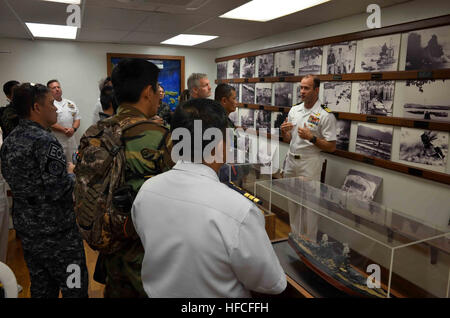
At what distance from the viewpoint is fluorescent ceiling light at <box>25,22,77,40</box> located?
15.1ft

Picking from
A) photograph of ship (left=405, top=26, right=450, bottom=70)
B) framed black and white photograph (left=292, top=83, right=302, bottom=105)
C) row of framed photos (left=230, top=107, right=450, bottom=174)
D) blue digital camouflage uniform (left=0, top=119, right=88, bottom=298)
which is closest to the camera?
blue digital camouflage uniform (left=0, top=119, right=88, bottom=298)

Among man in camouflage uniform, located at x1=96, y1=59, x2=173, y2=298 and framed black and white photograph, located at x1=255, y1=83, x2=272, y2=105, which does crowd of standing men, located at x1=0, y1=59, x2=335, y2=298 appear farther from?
framed black and white photograph, located at x1=255, y1=83, x2=272, y2=105

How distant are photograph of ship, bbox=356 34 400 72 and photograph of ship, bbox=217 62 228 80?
3.51 meters

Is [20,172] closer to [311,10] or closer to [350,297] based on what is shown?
[350,297]

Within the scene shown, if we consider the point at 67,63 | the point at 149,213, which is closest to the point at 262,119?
the point at 67,63

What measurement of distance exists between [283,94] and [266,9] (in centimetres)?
144

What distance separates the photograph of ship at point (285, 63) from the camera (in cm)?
452

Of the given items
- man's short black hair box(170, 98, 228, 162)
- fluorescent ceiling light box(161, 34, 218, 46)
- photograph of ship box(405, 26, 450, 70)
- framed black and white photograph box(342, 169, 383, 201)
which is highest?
fluorescent ceiling light box(161, 34, 218, 46)

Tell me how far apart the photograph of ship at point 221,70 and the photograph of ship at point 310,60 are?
8.25ft

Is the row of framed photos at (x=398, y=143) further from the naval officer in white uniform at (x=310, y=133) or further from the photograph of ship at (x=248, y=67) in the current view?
the photograph of ship at (x=248, y=67)

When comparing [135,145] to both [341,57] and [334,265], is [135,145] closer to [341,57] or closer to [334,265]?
[334,265]

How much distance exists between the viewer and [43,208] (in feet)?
6.64

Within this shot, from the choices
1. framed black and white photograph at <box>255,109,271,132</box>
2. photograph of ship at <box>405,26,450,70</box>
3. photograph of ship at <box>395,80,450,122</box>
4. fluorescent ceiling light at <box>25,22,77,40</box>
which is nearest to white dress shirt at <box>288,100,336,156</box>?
photograph of ship at <box>395,80,450,122</box>
